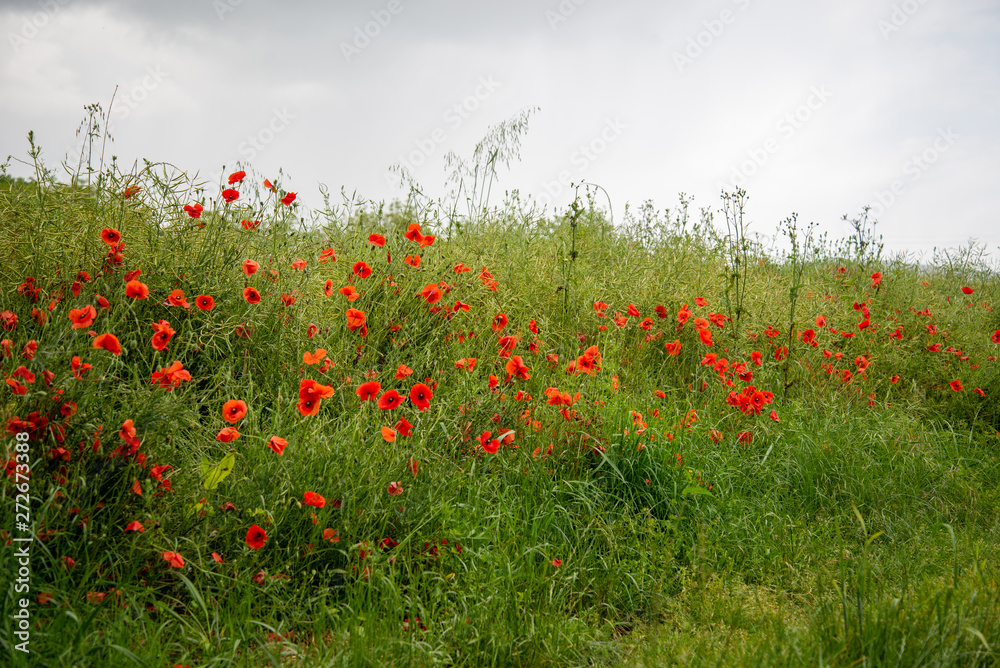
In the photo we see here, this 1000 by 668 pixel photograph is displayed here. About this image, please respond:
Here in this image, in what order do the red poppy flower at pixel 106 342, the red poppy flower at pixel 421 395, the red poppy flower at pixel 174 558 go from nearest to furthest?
the red poppy flower at pixel 174 558
the red poppy flower at pixel 106 342
the red poppy flower at pixel 421 395

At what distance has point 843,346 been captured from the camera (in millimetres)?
4566

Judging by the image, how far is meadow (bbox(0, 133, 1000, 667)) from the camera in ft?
5.60

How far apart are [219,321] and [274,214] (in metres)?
0.70

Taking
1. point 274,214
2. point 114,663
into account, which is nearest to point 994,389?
point 274,214

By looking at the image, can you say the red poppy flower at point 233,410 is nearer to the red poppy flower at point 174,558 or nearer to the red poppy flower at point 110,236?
the red poppy flower at point 174,558

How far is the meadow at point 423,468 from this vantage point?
5.60 feet

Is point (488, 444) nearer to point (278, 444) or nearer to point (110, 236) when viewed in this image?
point (278, 444)

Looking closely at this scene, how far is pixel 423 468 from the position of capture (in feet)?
7.33

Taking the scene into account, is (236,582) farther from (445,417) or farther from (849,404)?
(849,404)

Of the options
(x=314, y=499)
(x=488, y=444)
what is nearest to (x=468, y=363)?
(x=488, y=444)

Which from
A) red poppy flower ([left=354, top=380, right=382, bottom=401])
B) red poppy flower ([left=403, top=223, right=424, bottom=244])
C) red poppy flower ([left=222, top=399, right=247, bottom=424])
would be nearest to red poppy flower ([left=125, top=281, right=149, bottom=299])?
red poppy flower ([left=222, top=399, right=247, bottom=424])

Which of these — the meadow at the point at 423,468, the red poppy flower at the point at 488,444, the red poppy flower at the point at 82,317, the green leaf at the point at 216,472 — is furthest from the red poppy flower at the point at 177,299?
the red poppy flower at the point at 488,444

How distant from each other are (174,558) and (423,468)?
0.83 m

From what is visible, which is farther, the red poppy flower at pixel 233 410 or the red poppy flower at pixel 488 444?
the red poppy flower at pixel 488 444
